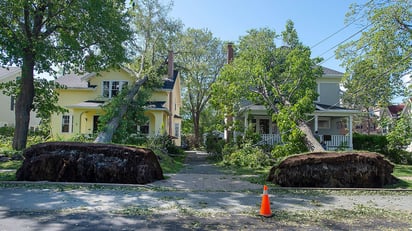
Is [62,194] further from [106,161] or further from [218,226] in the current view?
[218,226]

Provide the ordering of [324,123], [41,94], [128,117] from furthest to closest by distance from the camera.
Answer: [324,123] < [128,117] < [41,94]

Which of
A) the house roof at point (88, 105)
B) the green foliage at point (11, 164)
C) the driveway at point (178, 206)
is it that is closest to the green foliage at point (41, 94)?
the house roof at point (88, 105)

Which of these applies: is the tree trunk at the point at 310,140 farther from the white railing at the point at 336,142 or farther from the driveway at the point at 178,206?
the white railing at the point at 336,142

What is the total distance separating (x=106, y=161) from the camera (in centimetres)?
989

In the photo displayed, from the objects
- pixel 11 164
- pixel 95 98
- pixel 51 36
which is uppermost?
pixel 51 36

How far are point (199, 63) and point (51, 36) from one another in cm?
1925

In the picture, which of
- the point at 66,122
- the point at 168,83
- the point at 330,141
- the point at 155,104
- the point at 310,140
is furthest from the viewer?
the point at 168,83

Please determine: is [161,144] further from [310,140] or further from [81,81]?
[81,81]

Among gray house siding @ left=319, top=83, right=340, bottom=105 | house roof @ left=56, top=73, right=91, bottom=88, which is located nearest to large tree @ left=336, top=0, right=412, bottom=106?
gray house siding @ left=319, top=83, right=340, bottom=105

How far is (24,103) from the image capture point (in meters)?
16.3

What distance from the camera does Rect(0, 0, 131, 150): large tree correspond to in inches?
587

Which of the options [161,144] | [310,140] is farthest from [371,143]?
[161,144]

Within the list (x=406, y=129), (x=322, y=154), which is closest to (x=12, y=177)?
(x=322, y=154)

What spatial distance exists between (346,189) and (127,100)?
13420 millimetres
